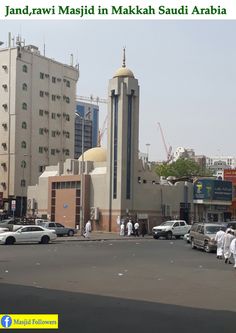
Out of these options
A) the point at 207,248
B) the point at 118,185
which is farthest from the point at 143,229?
the point at 207,248

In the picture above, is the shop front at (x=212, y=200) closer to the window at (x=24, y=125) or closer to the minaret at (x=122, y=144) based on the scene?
the minaret at (x=122, y=144)

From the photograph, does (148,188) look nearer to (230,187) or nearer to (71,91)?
(230,187)

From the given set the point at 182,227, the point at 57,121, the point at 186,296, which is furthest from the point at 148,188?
the point at 186,296

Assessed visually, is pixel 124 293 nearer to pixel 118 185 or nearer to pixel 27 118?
pixel 118 185

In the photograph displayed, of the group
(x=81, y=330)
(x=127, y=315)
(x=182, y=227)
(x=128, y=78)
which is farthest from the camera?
(x=128, y=78)

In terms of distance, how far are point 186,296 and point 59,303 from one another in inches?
133

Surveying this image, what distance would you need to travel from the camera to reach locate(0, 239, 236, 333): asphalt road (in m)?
10.1

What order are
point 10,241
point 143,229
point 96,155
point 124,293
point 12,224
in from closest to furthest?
point 124,293
point 10,241
point 12,224
point 143,229
point 96,155

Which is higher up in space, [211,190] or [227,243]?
[211,190]

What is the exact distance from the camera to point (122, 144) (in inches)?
2151

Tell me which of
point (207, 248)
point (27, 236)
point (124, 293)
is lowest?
point (207, 248)

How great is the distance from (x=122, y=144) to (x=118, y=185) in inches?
162

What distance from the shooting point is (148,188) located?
187 feet

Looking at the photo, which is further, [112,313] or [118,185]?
[118,185]
